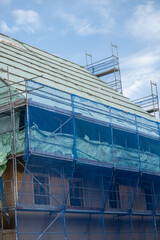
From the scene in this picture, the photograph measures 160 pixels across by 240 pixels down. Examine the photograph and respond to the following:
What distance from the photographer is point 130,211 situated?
18.3 meters

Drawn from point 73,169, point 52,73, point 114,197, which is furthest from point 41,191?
point 52,73

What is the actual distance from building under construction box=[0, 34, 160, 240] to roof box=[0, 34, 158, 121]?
10 cm

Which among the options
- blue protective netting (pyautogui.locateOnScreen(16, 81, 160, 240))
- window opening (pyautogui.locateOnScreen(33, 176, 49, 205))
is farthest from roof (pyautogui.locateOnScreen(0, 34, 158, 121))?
window opening (pyautogui.locateOnScreen(33, 176, 49, 205))

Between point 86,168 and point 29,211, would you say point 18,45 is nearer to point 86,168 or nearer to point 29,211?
point 86,168

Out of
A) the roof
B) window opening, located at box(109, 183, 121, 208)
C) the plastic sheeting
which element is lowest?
window opening, located at box(109, 183, 121, 208)

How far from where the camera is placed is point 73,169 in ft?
51.0

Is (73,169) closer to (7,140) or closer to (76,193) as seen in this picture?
(76,193)

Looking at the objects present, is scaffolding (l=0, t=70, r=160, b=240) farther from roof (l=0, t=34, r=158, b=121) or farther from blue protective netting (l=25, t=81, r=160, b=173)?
roof (l=0, t=34, r=158, b=121)

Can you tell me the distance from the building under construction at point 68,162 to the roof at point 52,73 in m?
0.10

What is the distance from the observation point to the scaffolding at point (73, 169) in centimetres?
1438

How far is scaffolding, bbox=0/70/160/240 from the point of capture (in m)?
14.4

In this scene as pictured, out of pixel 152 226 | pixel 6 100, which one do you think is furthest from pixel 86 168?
pixel 152 226

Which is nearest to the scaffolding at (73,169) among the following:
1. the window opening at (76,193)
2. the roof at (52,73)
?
the window opening at (76,193)

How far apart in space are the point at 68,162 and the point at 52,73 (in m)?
6.85
